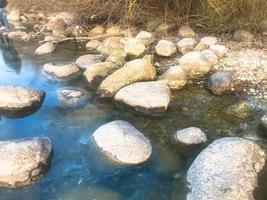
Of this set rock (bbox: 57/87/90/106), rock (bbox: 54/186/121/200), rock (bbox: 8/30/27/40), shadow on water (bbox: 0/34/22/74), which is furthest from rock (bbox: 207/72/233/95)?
rock (bbox: 8/30/27/40)

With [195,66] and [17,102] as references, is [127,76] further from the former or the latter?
[17,102]

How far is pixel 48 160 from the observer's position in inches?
142

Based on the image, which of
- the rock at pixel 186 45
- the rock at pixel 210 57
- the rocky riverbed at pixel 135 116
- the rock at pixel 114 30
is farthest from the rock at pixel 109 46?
the rock at pixel 210 57

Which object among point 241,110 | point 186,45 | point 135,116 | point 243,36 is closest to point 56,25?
point 186,45

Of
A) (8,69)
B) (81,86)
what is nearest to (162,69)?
(81,86)

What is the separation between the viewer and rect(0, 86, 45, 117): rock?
449 centimetres

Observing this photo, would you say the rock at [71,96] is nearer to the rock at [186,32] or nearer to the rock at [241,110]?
the rock at [241,110]

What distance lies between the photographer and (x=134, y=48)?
5.83 m

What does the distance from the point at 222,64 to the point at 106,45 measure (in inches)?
76.3

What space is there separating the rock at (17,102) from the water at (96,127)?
0.12 metres

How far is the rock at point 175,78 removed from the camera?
489 centimetres

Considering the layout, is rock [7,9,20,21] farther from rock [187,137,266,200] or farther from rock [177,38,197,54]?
rock [187,137,266,200]

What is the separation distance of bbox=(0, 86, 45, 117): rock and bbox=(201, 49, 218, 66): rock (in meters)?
2.31

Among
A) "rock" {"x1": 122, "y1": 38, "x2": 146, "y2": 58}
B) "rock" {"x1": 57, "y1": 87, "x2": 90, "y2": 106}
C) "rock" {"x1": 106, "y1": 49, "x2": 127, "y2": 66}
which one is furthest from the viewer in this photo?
"rock" {"x1": 122, "y1": 38, "x2": 146, "y2": 58}
